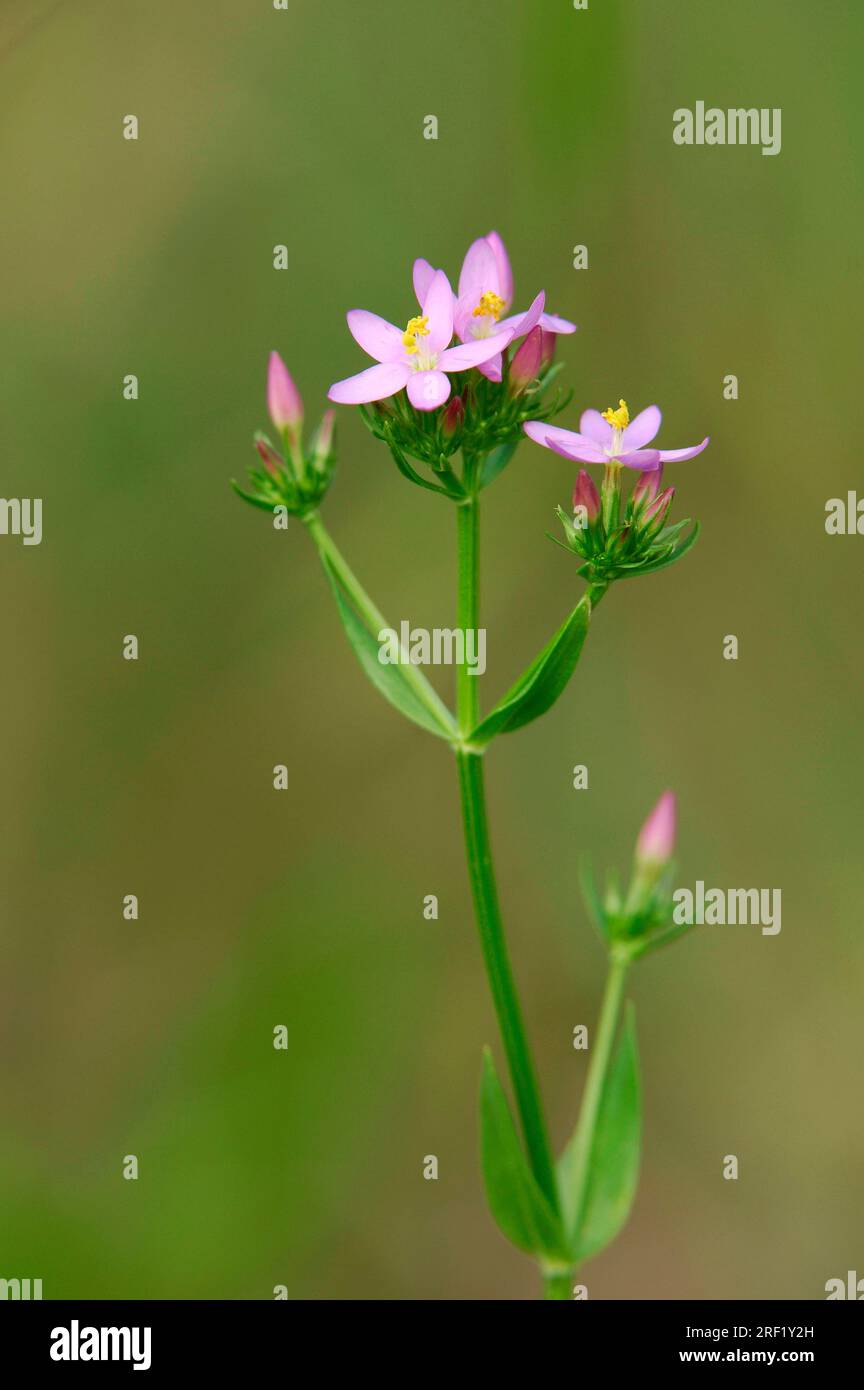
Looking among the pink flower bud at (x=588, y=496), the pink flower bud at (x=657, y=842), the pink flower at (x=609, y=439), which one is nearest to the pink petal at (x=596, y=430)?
the pink flower at (x=609, y=439)

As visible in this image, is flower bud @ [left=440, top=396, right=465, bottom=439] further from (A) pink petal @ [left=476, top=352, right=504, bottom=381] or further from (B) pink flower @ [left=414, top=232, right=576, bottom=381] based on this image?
(B) pink flower @ [left=414, top=232, right=576, bottom=381]

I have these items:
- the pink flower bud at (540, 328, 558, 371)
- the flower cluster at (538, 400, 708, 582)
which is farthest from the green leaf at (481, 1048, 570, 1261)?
the pink flower bud at (540, 328, 558, 371)

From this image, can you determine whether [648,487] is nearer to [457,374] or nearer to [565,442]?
[565,442]

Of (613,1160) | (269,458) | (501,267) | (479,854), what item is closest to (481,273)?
(501,267)

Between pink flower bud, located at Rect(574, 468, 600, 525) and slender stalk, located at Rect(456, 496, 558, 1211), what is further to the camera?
slender stalk, located at Rect(456, 496, 558, 1211)

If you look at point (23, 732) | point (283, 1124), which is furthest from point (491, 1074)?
point (23, 732)

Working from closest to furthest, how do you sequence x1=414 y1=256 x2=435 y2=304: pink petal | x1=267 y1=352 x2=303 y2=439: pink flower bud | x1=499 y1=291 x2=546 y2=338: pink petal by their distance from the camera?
x1=499 y1=291 x2=546 y2=338: pink petal, x1=414 y1=256 x2=435 y2=304: pink petal, x1=267 y1=352 x2=303 y2=439: pink flower bud

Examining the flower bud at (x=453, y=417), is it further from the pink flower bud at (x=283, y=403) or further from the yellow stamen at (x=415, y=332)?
the pink flower bud at (x=283, y=403)
